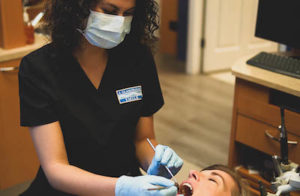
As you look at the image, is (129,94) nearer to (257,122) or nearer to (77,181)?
(77,181)

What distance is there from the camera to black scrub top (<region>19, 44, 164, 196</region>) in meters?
1.45

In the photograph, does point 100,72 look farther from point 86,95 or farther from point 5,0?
point 5,0

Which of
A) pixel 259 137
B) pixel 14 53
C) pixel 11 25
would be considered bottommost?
pixel 259 137

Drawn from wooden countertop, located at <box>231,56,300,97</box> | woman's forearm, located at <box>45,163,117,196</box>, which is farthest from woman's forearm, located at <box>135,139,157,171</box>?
wooden countertop, located at <box>231,56,300,97</box>

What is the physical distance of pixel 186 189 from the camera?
59.9 inches

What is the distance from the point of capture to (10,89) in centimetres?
228

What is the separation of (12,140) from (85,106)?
3.35 feet

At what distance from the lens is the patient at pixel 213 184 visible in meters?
1.49

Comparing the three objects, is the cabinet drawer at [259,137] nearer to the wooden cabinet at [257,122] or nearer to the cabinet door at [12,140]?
the wooden cabinet at [257,122]

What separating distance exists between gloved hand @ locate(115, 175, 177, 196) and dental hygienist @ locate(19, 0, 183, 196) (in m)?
0.06

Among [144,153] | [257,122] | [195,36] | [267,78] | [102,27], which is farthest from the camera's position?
[195,36]

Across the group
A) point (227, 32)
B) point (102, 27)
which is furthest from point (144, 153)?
point (227, 32)

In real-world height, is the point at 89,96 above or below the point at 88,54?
below

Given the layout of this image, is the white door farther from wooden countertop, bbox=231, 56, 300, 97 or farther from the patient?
the patient
